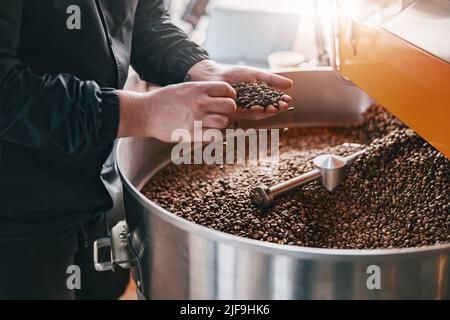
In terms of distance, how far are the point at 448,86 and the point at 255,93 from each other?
0.38 meters

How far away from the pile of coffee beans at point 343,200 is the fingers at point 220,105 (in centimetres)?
22

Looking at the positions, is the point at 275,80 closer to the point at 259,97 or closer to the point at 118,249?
the point at 259,97

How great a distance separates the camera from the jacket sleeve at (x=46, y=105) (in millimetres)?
1019

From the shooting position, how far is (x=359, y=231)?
1.14m

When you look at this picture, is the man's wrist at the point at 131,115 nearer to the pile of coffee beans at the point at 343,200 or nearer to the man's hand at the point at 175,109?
the man's hand at the point at 175,109

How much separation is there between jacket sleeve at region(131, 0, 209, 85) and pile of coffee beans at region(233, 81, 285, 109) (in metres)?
0.19

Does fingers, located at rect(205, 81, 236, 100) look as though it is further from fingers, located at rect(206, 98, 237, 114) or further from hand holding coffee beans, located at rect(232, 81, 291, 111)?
hand holding coffee beans, located at rect(232, 81, 291, 111)

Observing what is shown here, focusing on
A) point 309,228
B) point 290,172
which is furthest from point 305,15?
point 309,228

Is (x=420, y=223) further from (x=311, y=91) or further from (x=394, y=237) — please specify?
(x=311, y=91)

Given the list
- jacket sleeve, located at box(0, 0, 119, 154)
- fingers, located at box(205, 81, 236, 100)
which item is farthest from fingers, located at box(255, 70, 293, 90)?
jacket sleeve, located at box(0, 0, 119, 154)

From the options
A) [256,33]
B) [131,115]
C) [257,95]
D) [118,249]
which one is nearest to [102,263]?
[118,249]

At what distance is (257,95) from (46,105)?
391mm

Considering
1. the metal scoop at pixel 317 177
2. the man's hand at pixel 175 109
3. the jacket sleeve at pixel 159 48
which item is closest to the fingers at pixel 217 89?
the man's hand at pixel 175 109

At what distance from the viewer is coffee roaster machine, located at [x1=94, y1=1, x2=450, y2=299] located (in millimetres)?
905
